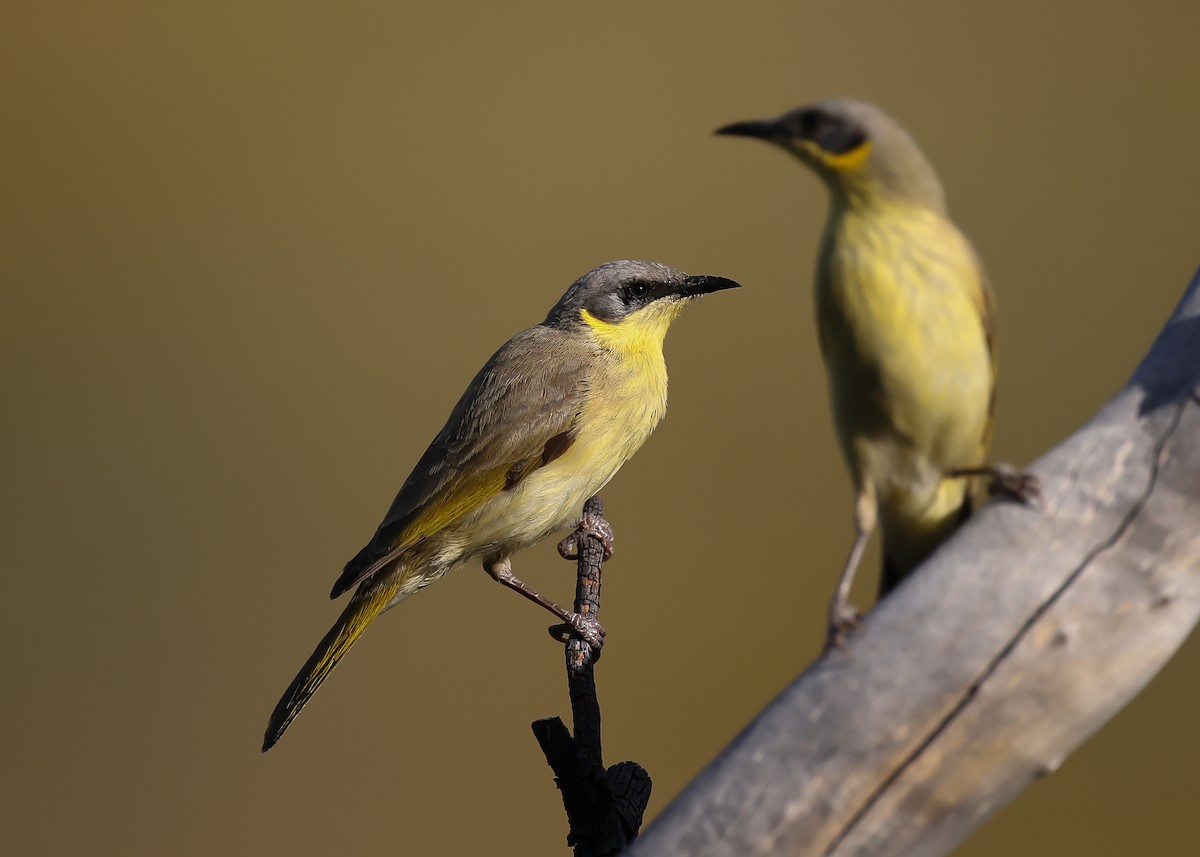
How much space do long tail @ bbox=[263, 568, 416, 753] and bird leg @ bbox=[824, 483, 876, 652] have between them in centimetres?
198

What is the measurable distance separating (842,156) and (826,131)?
45 mm

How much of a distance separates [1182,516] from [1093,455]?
0.55 feet

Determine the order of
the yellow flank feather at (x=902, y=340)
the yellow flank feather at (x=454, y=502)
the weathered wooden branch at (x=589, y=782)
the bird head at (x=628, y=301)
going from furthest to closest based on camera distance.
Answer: the bird head at (x=628, y=301) < the yellow flank feather at (x=454, y=502) < the weathered wooden branch at (x=589, y=782) < the yellow flank feather at (x=902, y=340)

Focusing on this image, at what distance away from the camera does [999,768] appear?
1.88 m

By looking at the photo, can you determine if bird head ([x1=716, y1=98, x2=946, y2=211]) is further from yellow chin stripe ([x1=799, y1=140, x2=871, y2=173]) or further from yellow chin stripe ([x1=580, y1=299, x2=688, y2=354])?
yellow chin stripe ([x1=580, y1=299, x2=688, y2=354])

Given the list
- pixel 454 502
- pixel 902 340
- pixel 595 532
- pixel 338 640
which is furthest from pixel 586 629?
pixel 902 340

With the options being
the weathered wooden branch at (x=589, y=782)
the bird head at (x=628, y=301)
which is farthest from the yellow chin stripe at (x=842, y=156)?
the bird head at (x=628, y=301)

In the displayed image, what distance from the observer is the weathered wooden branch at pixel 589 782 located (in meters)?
2.77

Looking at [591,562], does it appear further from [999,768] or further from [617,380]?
[999,768]

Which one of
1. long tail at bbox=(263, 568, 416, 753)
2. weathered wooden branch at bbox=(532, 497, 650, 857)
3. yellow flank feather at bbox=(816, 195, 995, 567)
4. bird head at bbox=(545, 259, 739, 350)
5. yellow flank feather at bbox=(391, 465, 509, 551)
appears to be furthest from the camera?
bird head at bbox=(545, 259, 739, 350)

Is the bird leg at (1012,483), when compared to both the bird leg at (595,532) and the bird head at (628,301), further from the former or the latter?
the bird leg at (595,532)

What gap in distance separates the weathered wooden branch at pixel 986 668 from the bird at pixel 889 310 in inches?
6.8

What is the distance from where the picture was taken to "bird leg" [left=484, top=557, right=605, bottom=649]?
339 centimetres

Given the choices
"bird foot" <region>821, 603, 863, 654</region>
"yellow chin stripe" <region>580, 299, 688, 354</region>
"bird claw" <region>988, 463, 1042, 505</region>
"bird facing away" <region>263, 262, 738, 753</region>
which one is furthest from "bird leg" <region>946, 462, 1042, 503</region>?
"yellow chin stripe" <region>580, 299, 688, 354</region>
